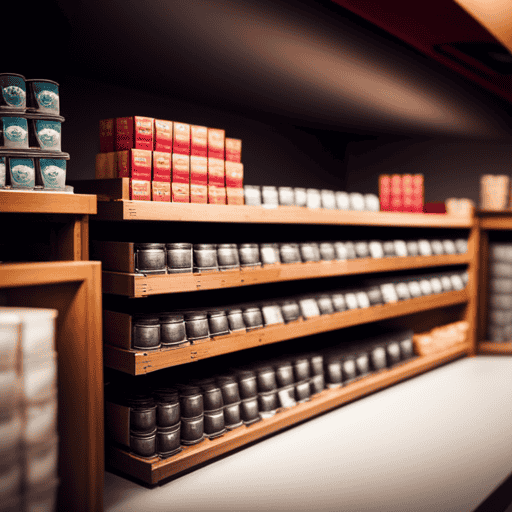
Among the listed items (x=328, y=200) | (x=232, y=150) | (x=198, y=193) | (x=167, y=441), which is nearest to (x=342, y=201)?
(x=328, y=200)

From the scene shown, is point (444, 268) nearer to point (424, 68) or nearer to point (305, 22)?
point (424, 68)

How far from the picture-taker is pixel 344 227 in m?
4.59

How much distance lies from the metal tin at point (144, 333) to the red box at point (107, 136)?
2.66 ft

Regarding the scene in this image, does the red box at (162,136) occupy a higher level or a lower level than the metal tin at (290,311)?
higher

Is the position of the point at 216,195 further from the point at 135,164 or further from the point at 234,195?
the point at 135,164

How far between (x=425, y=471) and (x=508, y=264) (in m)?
3.28

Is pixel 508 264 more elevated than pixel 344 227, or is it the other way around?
pixel 344 227

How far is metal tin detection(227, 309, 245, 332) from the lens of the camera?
2.78 metres

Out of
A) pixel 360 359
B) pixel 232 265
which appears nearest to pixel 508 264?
pixel 360 359

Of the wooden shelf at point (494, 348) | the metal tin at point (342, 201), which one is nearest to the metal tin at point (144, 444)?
the metal tin at point (342, 201)

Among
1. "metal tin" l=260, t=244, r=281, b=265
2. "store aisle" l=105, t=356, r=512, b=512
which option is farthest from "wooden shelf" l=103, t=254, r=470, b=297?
"store aisle" l=105, t=356, r=512, b=512

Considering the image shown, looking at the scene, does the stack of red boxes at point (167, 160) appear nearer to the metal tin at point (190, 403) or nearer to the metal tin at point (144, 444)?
the metal tin at point (190, 403)

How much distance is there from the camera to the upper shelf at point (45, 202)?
173 cm

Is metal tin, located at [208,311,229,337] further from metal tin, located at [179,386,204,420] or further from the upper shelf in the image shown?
the upper shelf
